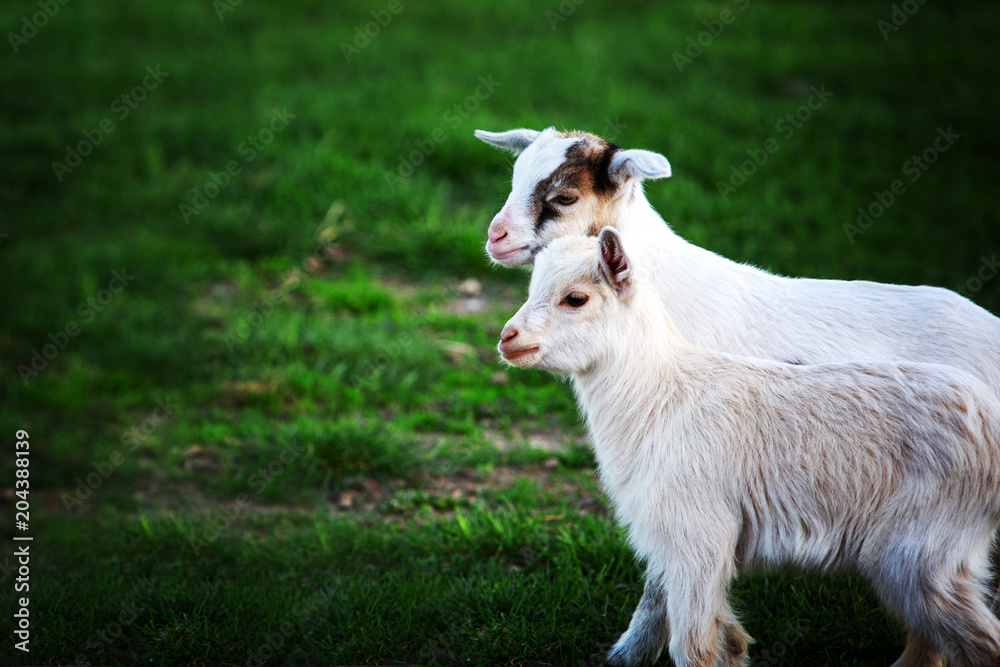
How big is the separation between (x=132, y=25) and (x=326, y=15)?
2.32 m

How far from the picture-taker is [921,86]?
918 cm

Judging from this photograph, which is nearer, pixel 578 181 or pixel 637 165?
pixel 637 165

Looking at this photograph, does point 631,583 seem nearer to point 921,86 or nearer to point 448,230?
point 448,230

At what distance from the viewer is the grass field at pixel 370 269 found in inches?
159

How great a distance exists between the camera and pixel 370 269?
752 cm

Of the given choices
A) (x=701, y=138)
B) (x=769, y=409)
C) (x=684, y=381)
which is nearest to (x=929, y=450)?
(x=769, y=409)
